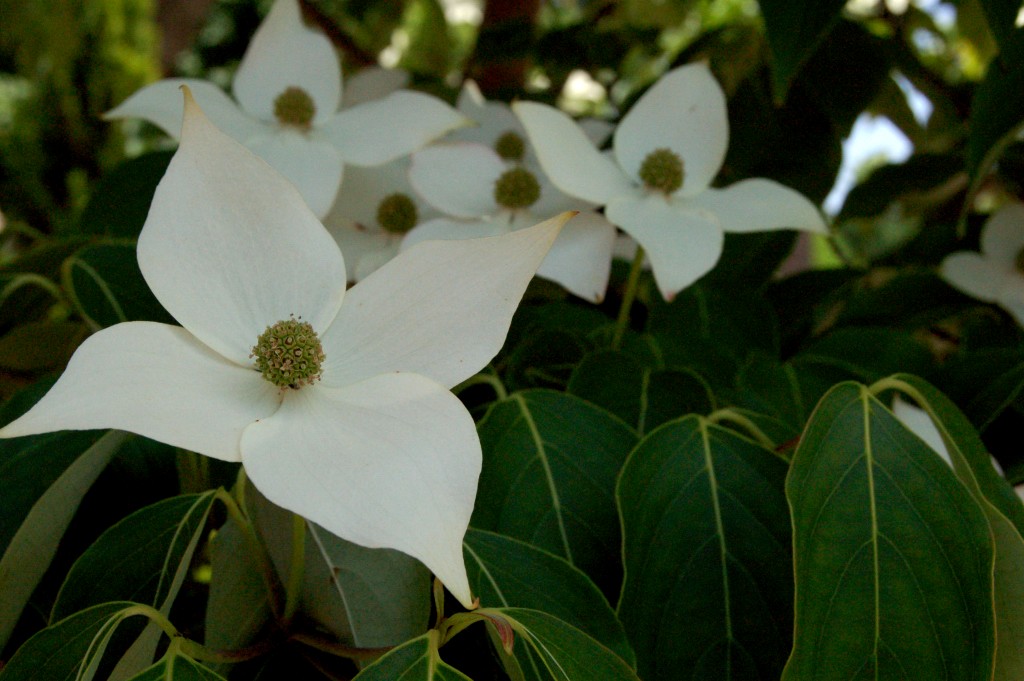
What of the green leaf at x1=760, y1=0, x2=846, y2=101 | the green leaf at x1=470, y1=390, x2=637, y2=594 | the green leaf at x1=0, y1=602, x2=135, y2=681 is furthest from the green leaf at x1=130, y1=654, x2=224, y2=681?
the green leaf at x1=760, y1=0, x2=846, y2=101

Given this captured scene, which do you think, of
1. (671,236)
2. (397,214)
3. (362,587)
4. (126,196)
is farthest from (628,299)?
(126,196)

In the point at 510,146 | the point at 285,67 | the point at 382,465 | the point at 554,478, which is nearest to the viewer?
the point at 382,465

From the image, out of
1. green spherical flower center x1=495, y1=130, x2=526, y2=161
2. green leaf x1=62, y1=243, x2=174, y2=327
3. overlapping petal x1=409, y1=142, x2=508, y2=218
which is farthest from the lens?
green spherical flower center x1=495, y1=130, x2=526, y2=161

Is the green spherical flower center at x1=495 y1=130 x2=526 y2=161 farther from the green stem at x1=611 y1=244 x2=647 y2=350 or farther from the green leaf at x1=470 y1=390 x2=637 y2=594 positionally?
the green leaf at x1=470 y1=390 x2=637 y2=594

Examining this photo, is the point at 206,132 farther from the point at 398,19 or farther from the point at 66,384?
the point at 398,19

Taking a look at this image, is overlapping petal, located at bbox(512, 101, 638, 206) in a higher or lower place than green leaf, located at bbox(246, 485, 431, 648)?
higher

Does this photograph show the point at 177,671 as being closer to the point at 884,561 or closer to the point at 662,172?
the point at 884,561
